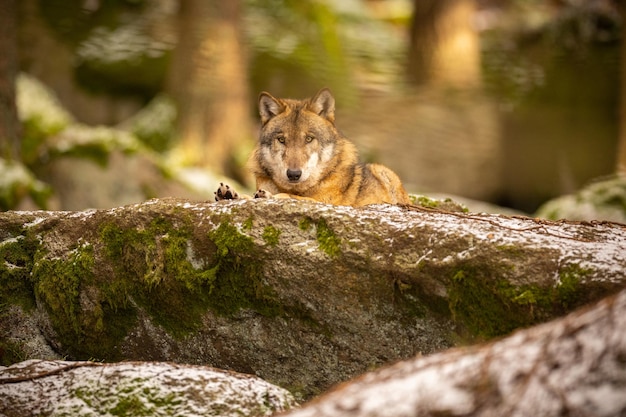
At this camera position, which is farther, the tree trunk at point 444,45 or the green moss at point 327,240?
the tree trunk at point 444,45

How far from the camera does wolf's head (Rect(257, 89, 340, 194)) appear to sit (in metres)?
6.21

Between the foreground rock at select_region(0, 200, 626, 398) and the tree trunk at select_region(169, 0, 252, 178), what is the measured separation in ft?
29.3

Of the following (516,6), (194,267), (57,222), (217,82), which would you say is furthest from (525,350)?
(516,6)

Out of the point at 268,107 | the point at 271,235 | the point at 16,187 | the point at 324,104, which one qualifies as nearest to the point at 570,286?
the point at 271,235

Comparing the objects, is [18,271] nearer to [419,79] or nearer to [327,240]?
[327,240]

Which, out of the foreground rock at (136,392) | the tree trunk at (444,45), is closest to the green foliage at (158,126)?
the tree trunk at (444,45)

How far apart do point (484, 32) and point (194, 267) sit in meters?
17.5

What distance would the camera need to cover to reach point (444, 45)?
17922mm

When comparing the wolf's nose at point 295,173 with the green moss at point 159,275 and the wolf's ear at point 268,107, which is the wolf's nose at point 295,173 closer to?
the wolf's ear at point 268,107

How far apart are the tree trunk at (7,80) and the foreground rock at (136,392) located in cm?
601

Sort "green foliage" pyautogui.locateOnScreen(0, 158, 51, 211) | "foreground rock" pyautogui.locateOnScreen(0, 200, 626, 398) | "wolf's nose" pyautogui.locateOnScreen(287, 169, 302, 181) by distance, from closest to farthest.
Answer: "foreground rock" pyautogui.locateOnScreen(0, 200, 626, 398), "wolf's nose" pyautogui.locateOnScreen(287, 169, 302, 181), "green foliage" pyautogui.locateOnScreen(0, 158, 51, 211)

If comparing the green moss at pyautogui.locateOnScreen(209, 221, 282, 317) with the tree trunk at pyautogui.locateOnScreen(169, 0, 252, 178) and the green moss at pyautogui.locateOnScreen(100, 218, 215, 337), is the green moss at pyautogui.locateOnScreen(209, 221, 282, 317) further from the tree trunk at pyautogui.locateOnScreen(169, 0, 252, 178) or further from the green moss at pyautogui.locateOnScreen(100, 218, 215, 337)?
the tree trunk at pyautogui.locateOnScreen(169, 0, 252, 178)

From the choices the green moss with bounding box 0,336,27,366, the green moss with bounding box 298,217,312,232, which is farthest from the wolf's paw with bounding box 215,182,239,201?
the green moss with bounding box 0,336,27,366

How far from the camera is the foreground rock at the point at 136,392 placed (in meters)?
4.13
